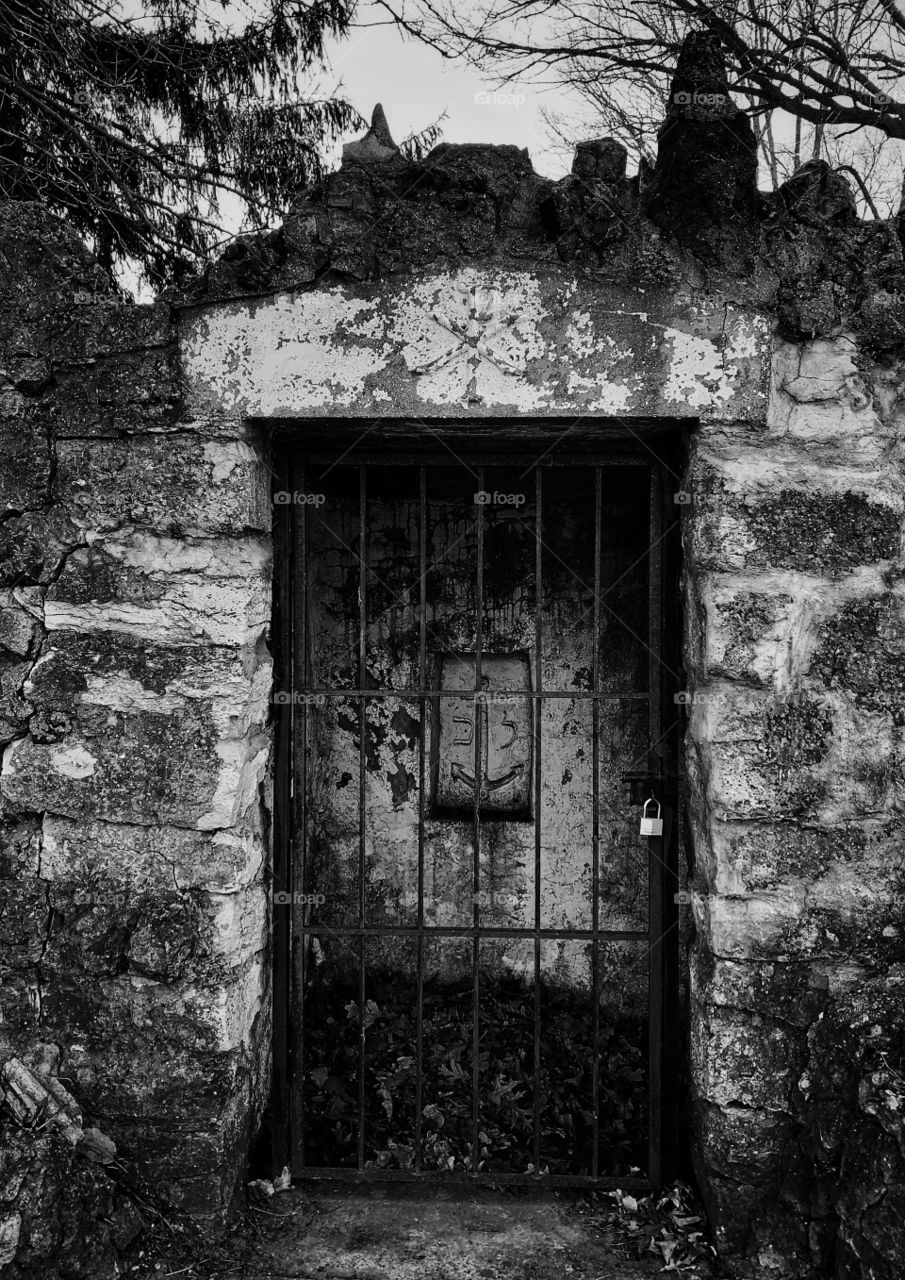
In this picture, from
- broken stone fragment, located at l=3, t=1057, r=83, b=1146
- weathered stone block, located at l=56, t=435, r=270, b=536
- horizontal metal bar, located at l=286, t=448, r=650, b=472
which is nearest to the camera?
broken stone fragment, located at l=3, t=1057, r=83, b=1146

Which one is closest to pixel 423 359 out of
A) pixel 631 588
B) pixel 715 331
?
pixel 715 331

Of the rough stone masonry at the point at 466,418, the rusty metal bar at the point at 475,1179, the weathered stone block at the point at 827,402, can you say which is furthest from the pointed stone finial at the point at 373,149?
the rusty metal bar at the point at 475,1179

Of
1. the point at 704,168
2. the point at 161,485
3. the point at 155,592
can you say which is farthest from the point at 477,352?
the point at 155,592

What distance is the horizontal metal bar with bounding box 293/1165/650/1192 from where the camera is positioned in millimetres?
2596

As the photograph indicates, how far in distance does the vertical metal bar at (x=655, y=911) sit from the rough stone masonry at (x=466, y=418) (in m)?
0.18

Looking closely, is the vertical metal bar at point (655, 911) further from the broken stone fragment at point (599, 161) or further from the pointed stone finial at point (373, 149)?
the pointed stone finial at point (373, 149)

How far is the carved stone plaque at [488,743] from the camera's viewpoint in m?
3.68

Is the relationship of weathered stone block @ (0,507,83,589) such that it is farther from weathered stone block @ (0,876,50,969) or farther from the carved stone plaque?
the carved stone plaque

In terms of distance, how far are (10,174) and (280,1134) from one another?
3.71m

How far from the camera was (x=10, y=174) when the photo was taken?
3.69m

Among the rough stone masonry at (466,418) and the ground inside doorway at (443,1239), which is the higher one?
the rough stone masonry at (466,418)

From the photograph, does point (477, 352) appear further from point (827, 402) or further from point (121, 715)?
point (121, 715)

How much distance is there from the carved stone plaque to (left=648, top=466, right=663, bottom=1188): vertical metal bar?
108 cm

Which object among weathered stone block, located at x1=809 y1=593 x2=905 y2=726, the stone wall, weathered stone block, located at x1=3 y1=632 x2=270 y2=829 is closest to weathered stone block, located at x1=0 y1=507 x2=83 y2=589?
the stone wall
